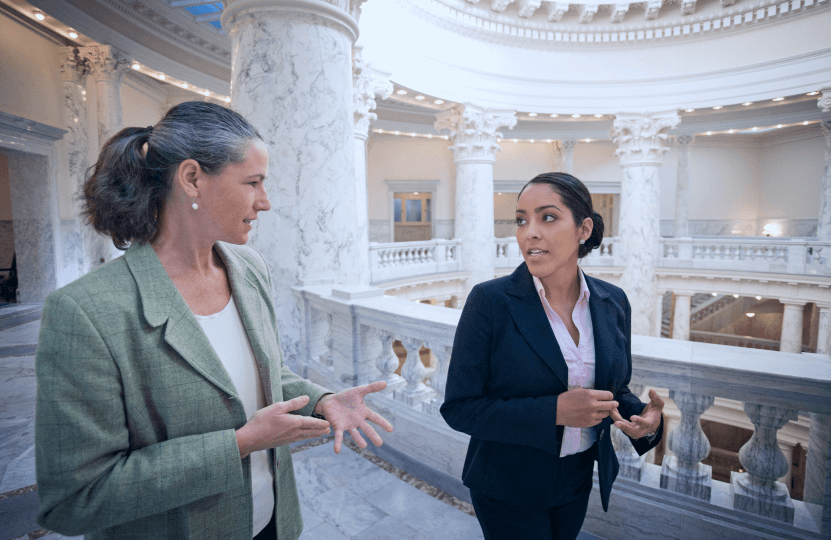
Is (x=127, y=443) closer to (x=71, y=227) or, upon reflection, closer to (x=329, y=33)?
(x=329, y=33)

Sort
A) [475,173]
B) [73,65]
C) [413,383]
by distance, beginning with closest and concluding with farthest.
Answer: [413,383], [73,65], [475,173]

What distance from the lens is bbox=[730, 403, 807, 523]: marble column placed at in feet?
6.70

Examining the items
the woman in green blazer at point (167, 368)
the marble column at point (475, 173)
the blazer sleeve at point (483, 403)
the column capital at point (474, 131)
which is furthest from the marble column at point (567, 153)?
the woman in green blazer at point (167, 368)

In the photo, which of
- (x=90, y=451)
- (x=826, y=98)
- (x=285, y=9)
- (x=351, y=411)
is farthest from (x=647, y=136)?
(x=90, y=451)

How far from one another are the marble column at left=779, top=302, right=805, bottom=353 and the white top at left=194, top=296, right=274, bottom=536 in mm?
16393

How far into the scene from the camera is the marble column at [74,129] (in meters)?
10.4

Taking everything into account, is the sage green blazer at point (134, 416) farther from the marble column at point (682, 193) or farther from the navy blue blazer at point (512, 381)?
the marble column at point (682, 193)

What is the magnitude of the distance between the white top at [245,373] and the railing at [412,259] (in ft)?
30.8

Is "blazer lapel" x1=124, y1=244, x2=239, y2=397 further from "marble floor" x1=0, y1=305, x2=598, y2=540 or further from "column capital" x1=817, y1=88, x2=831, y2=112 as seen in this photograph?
"column capital" x1=817, y1=88, x2=831, y2=112

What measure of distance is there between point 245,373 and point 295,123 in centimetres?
365

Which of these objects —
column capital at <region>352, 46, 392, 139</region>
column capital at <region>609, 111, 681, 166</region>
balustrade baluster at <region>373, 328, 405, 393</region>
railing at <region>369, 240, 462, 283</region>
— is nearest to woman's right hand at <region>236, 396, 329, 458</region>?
balustrade baluster at <region>373, 328, 405, 393</region>

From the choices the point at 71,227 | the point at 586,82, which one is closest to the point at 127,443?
the point at 71,227

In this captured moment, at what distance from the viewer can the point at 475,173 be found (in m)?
12.8

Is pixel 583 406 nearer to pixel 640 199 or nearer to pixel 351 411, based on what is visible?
pixel 351 411
